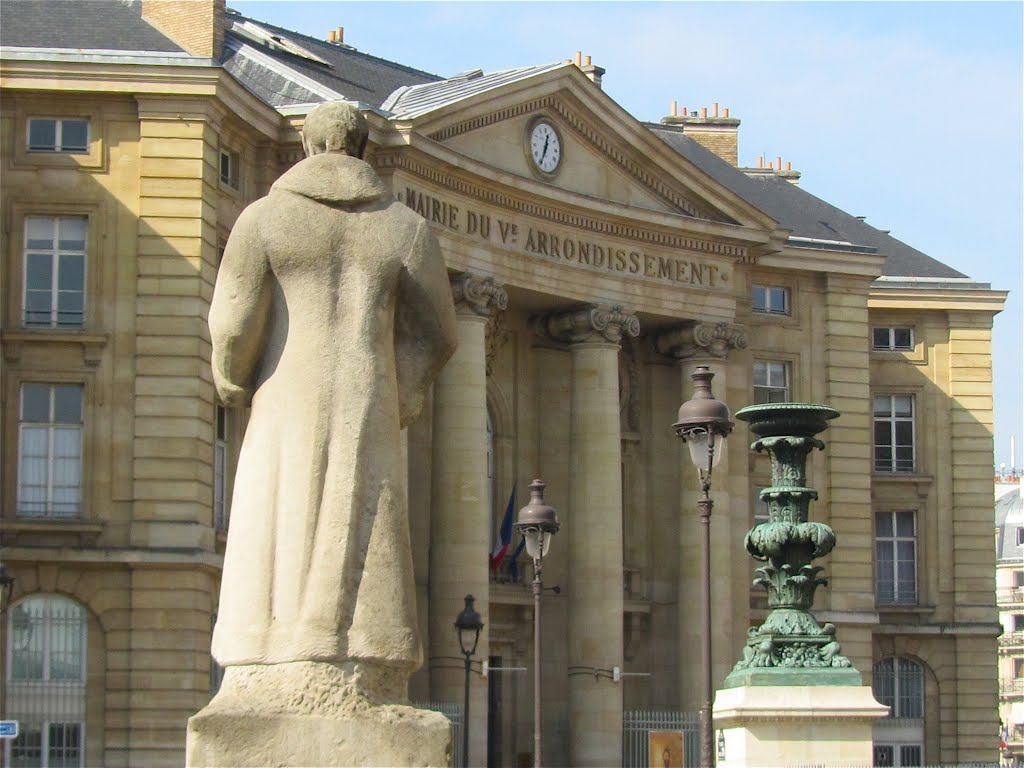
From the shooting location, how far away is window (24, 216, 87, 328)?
4206 centimetres

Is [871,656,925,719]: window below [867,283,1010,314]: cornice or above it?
below

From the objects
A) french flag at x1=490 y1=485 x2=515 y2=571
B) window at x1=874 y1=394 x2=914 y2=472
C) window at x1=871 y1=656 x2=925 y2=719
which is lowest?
window at x1=871 y1=656 x2=925 y2=719

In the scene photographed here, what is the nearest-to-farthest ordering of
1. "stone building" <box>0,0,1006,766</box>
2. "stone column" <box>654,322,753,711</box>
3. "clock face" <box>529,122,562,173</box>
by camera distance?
1. "stone building" <box>0,0,1006,766</box>
2. "clock face" <box>529,122,562,173</box>
3. "stone column" <box>654,322,753,711</box>

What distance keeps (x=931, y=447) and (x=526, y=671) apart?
46.0ft

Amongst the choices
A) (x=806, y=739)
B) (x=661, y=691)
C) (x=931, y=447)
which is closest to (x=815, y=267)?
(x=931, y=447)

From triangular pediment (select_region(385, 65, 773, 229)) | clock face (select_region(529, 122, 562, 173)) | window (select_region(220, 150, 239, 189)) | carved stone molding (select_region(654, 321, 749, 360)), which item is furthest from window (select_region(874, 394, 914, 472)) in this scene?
window (select_region(220, 150, 239, 189))

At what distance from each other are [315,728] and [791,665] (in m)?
13.1

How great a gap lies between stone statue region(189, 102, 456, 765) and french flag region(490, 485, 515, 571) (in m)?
40.6

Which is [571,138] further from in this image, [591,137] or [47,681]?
[47,681]

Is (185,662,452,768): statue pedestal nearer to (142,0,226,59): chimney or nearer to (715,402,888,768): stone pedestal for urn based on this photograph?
(715,402,888,768): stone pedestal for urn

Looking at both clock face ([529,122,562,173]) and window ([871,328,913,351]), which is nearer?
clock face ([529,122,562,173])

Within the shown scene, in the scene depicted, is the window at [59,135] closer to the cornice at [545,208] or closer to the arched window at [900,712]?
the cornice at [545,208]

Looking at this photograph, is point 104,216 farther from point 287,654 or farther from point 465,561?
point 287,654

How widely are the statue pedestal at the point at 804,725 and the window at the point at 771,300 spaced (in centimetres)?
3541
